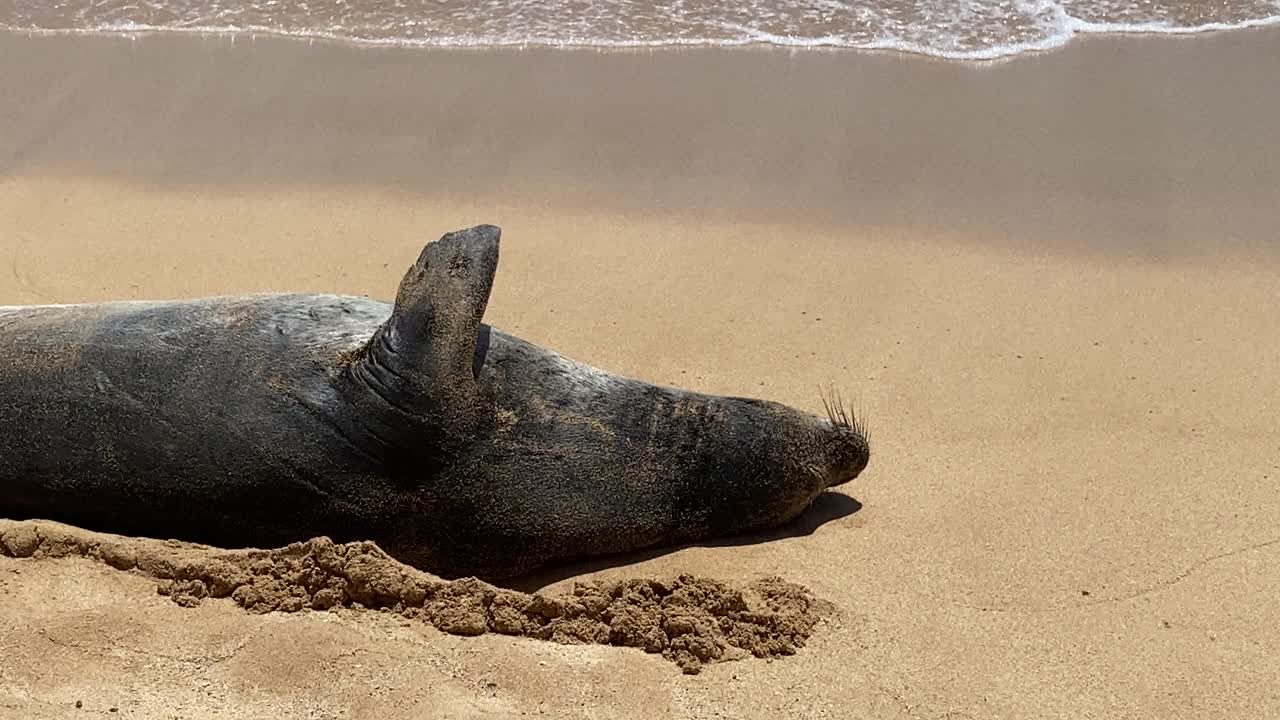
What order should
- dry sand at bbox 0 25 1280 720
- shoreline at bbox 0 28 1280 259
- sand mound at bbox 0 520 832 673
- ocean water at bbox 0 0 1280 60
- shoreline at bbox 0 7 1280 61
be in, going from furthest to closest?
ocean water at bbox 0 0 1280 60, shoreline at bbox 0 7 1280 61, shoreline at bbox 0 28 1280 259, sand mound at bbox 0 520 832 673, dry sand at bbox 0 25 1280 720

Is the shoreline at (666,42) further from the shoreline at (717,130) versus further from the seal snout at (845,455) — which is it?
the seal snout at (845,455)

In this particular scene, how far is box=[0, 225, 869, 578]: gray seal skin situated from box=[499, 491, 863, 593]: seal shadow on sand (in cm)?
4

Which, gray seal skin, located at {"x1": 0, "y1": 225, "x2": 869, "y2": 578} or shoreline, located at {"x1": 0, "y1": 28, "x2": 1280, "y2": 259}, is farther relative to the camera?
shoreline, located at {"x1": 0, "y1": 28, "x2": 1280, "y2": 259}

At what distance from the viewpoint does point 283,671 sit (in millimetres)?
3656

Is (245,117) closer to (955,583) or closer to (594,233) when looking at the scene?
(594,233)

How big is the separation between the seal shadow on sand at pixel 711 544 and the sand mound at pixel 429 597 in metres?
0.25

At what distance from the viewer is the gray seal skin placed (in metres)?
4.20

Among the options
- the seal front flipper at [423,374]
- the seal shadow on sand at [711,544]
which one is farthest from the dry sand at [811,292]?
the seal front flipper at [423,374]

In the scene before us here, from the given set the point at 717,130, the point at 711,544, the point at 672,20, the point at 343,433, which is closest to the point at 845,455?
the point at 711,544

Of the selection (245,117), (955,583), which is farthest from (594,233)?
(955,583)

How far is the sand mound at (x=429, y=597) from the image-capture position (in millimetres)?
4016

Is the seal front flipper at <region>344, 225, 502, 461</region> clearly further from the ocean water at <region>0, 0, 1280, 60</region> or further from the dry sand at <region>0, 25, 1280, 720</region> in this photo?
the ocean water at <region>0, 0, 1280, 60</region>

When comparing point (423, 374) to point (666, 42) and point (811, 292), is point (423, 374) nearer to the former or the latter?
point (811, 292)

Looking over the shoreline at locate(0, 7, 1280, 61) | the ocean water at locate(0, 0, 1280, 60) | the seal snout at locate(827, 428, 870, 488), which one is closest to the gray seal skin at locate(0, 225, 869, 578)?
the seal snout at locate(827, 428, 870, 488)
